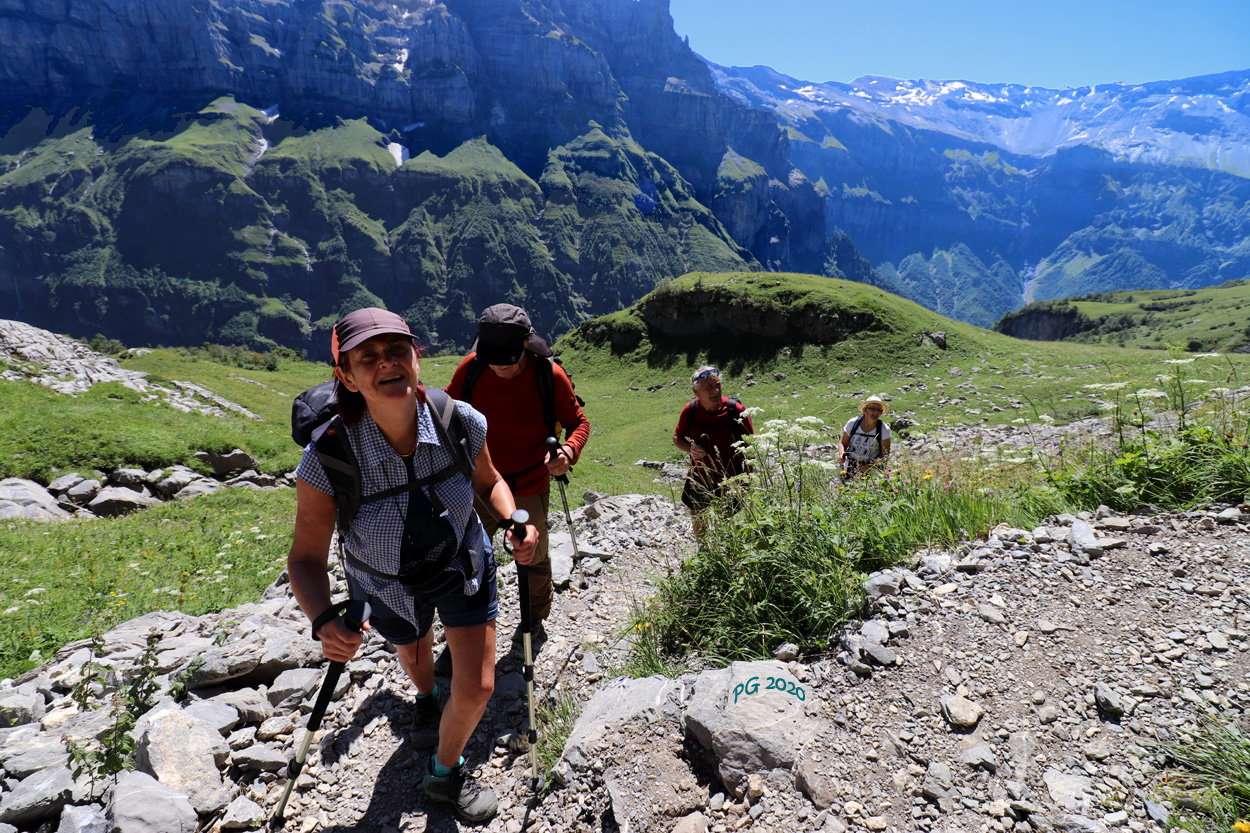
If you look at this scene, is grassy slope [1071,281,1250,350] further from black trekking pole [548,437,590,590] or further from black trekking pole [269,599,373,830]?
black trekking pole [269,599,373,830]

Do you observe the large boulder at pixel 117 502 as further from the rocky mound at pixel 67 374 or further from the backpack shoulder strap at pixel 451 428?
the backpack shoulder strap at pixel 451 428

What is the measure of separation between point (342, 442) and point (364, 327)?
613 millimetres

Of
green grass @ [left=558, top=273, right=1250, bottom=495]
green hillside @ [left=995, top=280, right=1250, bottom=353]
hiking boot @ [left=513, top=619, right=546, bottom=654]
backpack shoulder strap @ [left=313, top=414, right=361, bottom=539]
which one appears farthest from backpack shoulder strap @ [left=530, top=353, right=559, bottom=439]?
green hillside @ [left=995, top=280, right=1250, bottom=353]

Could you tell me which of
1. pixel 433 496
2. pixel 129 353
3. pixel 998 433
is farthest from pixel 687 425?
pixel 129 353

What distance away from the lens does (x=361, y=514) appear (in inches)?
119

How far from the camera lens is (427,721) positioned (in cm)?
427

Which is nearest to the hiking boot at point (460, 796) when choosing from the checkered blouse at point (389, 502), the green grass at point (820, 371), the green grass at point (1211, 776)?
the checkered blouse at point (389, 502)

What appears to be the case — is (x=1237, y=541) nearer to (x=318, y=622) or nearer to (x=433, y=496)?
(x=433, y=496)

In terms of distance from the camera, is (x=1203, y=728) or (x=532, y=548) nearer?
(x=1203, y=728)

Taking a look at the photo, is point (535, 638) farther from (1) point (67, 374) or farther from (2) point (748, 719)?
(1) point (67, 374)

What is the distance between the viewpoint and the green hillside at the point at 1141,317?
7725 cm

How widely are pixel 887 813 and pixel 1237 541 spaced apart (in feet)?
11.0

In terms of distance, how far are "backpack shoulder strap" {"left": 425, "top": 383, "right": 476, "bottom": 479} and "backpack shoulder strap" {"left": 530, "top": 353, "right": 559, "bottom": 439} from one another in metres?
1.80

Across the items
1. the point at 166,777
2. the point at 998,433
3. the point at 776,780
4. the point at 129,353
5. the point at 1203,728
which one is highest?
the point at 1203,728
